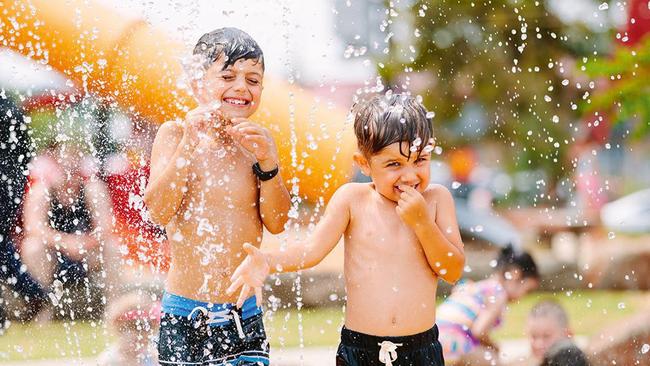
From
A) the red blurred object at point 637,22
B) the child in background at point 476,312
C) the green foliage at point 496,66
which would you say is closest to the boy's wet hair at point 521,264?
the child in background at point 476,312

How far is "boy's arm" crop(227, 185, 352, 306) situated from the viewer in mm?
2889

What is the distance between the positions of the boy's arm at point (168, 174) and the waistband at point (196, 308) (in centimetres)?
26

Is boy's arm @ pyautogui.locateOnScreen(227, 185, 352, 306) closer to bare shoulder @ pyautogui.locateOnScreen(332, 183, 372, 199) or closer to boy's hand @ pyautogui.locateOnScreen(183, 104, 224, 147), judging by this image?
bare shoulder @ pyautogui.locateOnScreen(332, 183, 372, 199)

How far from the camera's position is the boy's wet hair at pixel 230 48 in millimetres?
3178

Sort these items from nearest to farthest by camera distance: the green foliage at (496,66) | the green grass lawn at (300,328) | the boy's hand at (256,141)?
the boy's hand at (256,141) < the green grass lawn at (300,328) < the green foliage at (496,66)

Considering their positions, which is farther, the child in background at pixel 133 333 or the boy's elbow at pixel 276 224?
the child in background at pixel 133 333

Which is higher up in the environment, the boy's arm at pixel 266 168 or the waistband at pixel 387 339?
the boy's arm at pixel 266 168

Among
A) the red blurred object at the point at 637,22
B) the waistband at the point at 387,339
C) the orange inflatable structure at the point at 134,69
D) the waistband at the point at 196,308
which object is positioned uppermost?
the red blurred object at the point at 637,22

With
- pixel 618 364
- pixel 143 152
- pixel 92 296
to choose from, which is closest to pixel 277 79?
pixel 143 152

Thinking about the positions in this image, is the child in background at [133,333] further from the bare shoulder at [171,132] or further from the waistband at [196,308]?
the bare shoulder at [171,132]

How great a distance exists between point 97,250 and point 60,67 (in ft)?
3.72

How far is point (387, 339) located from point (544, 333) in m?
2.00

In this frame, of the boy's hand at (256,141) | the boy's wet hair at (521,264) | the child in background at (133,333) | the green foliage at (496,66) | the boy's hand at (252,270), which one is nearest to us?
the boy's hand at (252,270)

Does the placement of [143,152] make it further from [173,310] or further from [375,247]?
[375,247]
